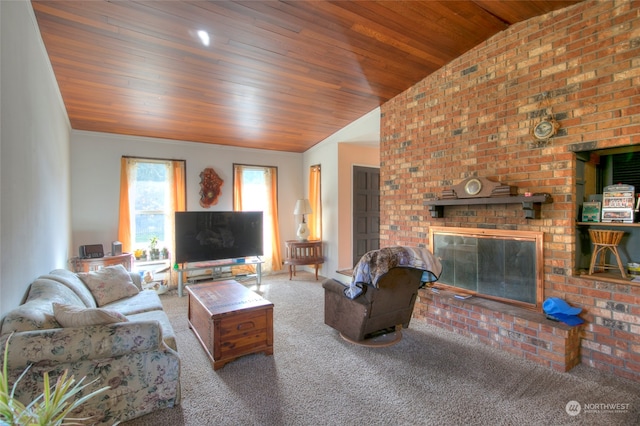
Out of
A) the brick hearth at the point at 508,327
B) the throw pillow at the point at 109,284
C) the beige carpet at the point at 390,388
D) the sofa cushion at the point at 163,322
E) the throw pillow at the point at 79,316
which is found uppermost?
the throw pillow at the point at 79,316

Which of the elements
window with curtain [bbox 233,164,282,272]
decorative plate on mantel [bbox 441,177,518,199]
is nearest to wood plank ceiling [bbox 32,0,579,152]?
decorative plate on mantel [bbox 441,177,518,199]

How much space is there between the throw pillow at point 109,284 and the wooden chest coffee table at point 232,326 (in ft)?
2.62

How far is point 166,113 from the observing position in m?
4.16

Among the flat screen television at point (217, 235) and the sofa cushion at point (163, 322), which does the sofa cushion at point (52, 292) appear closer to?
the sofa cushion at point (163, 322)

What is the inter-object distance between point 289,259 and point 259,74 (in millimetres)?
3171

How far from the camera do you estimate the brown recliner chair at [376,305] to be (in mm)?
2779

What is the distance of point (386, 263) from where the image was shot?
2.61 metres

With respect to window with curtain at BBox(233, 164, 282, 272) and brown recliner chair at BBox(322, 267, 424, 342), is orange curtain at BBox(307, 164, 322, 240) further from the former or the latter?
brown recliner chair at BBox(322, 267, 424, 342)

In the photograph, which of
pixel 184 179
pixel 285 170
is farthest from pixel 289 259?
pixel 184 179

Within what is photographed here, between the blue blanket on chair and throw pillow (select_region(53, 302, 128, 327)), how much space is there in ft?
5.90

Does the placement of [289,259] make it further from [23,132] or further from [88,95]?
[23,132]

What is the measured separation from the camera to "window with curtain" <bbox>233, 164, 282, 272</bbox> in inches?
232

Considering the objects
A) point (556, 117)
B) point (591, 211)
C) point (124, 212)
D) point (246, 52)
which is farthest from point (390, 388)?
point (124, 212)

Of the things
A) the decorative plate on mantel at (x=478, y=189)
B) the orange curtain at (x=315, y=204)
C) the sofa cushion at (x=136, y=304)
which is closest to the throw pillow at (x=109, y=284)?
the sofa cushion at (x=136, y=304)
